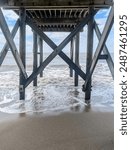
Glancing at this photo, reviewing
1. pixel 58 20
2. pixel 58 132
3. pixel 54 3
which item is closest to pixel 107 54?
pixel 54 3

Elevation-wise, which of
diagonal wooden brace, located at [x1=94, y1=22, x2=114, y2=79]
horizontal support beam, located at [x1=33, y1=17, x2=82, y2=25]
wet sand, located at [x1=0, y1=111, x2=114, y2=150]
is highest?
horizontal support beam, located at [x1=33, y1=17, x2=82, y2=25]

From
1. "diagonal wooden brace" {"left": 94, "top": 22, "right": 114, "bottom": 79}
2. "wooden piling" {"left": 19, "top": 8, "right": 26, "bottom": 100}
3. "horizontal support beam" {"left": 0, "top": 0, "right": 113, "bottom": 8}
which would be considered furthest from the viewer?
"wooden piling" {"left": 19, "top": 8, "right": 26, "bottom": 100}

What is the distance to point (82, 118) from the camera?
3426 millimetres

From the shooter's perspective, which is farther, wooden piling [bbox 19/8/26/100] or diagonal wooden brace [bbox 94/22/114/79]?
wooden piling [bbox 19/8/26/100]

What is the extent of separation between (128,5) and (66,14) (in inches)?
202

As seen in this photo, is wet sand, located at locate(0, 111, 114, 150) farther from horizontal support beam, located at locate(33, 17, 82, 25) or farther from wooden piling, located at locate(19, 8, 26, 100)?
horizontal support beam, located at locate(33, 17, 82, 25)

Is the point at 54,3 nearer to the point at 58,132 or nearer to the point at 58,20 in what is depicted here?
the point at 58,20

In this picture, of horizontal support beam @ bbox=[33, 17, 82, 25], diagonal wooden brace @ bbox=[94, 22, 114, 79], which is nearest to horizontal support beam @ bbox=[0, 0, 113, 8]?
diagonal wooden brace @ bbox=[94, 22, 114, 79]

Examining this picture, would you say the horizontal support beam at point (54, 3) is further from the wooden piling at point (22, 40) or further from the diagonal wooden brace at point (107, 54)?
the diagonal wooden brace at point (107, 54)

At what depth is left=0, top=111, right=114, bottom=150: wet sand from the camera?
7.57 feet

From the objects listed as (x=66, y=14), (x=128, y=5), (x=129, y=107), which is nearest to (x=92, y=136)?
(x=129, y=107)

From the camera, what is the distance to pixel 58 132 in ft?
9.04

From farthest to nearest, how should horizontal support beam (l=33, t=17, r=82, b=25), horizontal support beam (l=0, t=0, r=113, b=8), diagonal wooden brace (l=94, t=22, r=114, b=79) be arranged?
horizontal support beam (l=33, t=17, r=82, b=25) < horizontal support beam (l=0, t=0, r=113, b=8) < diagonal wooden brace (l=94, t=22, r=114, b=79)

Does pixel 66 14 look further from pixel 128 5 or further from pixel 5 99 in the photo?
pixel 128 5
